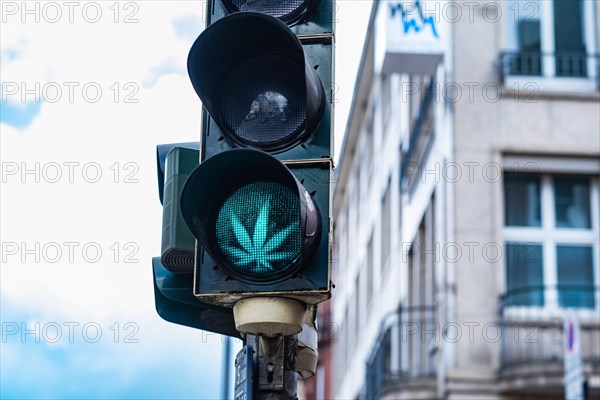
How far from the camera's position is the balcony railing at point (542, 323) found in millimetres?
17297

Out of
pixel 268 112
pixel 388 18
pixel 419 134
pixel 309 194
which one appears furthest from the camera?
pixel 419 134

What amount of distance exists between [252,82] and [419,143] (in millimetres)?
18042

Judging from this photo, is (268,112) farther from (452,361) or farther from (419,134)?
(419,134)

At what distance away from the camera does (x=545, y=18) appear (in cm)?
1914

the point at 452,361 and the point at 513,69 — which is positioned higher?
the point at 513,69

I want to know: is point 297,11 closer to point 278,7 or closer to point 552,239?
point 278,7

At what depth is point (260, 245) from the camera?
4.13m

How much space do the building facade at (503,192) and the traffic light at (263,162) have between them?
12.1m

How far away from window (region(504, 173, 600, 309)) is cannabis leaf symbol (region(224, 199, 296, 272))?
554 inches

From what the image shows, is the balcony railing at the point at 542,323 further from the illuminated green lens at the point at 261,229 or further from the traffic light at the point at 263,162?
the illuminated green lens at the point at 261,229

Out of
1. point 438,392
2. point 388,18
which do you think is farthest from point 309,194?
point 388,18

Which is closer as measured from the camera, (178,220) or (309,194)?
(309,194)

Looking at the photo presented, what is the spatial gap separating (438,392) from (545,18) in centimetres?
580

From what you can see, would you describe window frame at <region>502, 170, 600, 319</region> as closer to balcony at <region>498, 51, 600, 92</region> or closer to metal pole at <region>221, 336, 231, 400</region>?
balcony at <region>498, 51, 600, 92</region>
